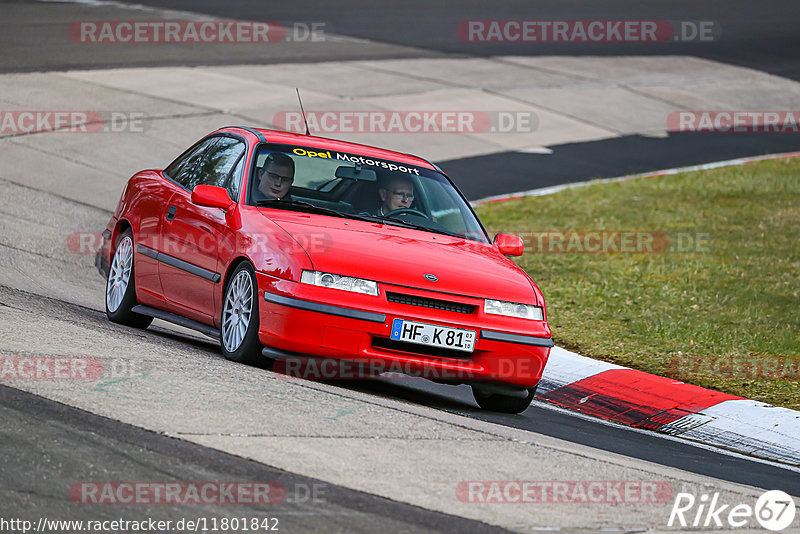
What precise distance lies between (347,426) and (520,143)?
573 inches

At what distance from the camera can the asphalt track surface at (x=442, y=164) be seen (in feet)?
16.9

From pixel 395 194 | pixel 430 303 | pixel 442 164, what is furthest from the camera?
pixel 442 164

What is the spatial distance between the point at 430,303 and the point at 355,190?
1462 mm

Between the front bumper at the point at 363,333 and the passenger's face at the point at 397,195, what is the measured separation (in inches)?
55.3

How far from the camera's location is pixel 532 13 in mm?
33281

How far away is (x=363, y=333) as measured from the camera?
7207mm

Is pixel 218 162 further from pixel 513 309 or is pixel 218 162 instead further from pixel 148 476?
pixel 148 476

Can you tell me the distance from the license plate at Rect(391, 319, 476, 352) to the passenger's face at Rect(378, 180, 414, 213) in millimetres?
1429

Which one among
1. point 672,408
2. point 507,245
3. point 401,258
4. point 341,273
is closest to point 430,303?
point 401,258

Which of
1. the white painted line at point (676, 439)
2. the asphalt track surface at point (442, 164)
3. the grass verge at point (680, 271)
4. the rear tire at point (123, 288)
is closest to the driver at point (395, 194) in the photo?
the asphalt track surface at point (442, 164)

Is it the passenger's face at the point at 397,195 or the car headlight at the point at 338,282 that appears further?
the passenger's face at the point at 397,195

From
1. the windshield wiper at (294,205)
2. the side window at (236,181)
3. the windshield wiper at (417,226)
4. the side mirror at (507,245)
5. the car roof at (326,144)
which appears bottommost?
the side mirror at (507,245)

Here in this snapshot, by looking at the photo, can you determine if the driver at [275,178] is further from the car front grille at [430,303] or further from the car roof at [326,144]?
the car front grille at [430,303]

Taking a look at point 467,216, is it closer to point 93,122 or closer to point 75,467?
point 75,467
